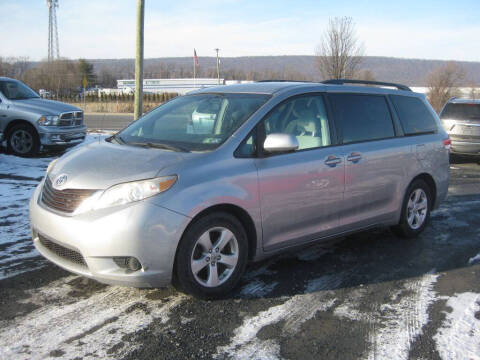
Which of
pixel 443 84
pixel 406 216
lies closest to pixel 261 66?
pixel 443 84

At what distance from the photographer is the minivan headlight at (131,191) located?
3.54 m

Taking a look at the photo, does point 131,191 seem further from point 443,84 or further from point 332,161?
point 443,84

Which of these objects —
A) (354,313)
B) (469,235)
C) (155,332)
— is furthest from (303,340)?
(469,235)

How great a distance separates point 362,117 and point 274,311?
2418 millimetres

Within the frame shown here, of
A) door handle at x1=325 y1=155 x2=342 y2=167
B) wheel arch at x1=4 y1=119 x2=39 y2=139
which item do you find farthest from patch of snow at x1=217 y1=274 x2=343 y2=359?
wheel arch at x1=4 y1=119 x2=39 y2=139

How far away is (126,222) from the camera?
3.45 meters

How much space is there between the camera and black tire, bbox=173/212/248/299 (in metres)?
3.65

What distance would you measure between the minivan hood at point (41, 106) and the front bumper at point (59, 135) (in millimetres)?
393

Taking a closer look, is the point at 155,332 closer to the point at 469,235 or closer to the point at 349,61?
the point at 469,235

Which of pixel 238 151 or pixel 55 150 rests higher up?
pixel 238 151

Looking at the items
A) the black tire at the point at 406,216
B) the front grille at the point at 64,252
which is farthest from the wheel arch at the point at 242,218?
the black tire at the point at 406,216

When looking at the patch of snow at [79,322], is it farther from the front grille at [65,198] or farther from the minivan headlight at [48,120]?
the minivan headlight at [48,120]

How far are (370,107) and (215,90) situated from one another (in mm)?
1696

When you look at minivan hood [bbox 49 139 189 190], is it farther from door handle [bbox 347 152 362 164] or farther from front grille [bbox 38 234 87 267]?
door handle [bbox 347 152 362 164]
